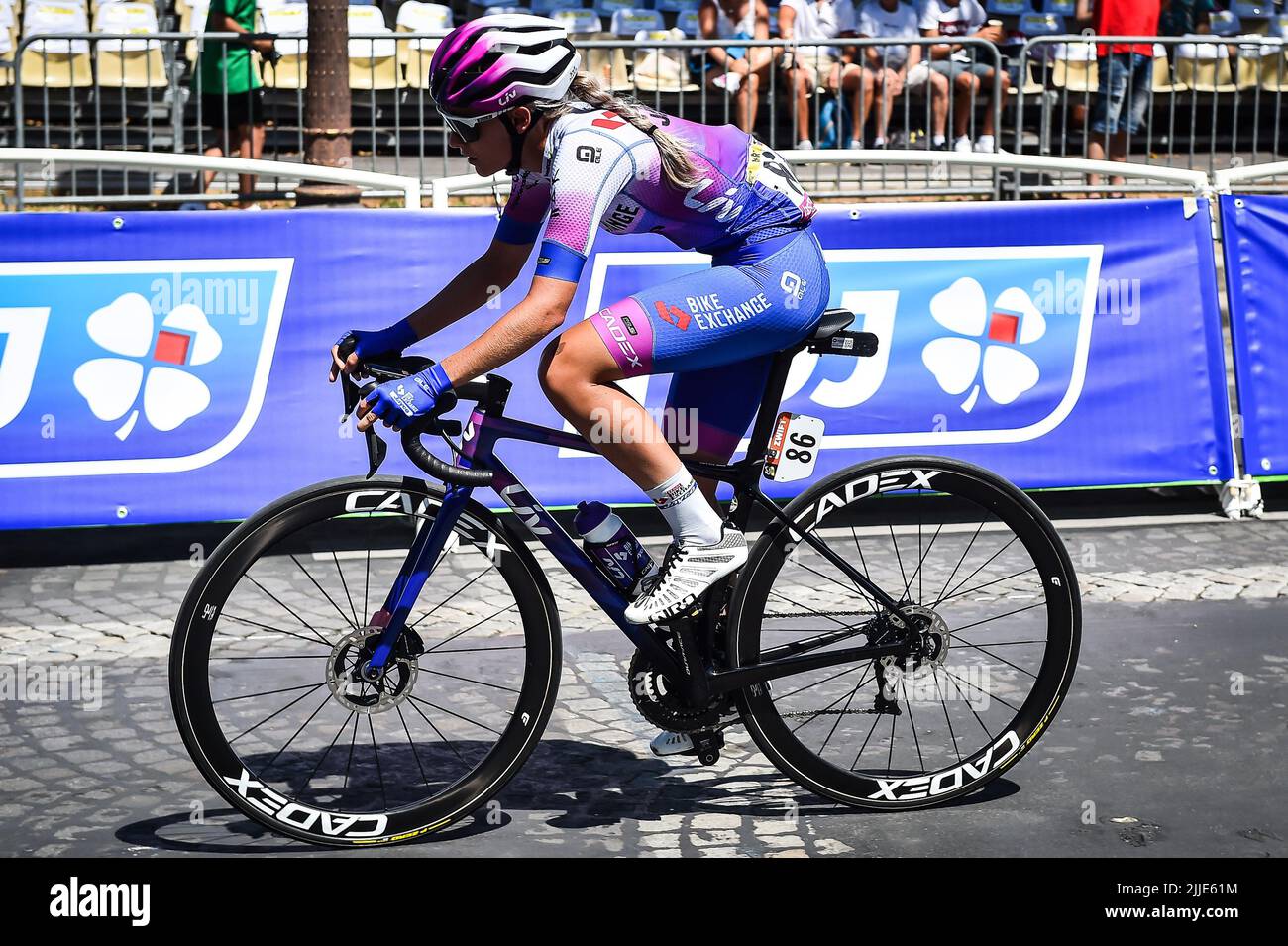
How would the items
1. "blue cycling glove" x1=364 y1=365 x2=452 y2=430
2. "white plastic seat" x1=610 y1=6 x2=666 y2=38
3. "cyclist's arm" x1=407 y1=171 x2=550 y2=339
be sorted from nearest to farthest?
"blue cycling glove" x1=364 y1=365 x2=452 y2=430
"cyclist's arm" x1=407 y1=171 x2=550 y2=339
"white plastic seat" x1=610 y1=6 x2=666 y2=38

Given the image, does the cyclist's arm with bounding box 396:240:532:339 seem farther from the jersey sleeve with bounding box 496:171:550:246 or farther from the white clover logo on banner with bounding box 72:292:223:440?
the white clover logo on banner with bounding box 72:292:223:440

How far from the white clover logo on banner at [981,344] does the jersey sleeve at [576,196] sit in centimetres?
388

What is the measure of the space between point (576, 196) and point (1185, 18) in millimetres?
11745

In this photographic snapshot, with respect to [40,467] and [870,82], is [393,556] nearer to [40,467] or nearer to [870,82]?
[40,467]

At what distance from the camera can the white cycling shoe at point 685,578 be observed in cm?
429

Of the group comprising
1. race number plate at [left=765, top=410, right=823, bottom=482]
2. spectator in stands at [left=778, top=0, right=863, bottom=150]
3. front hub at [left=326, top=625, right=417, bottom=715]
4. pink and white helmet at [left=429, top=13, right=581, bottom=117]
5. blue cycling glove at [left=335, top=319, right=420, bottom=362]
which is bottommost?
front hub at [left=326, top=625, right=417, bottom=715]

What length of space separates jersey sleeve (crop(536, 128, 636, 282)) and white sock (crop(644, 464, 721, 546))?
0.59 meters

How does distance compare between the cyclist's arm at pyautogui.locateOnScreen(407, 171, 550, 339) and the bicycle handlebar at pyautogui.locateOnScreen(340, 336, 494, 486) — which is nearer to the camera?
the bicycle handlebar at pyautogui.locateOnScreen(340, 336, 494, 486)

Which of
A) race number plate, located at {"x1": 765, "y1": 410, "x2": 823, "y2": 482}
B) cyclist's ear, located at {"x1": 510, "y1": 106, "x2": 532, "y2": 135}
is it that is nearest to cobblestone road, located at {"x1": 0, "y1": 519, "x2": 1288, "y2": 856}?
race number plate, located at {"x1": 765, "y1": 410, "x2": 823, "y2": 482}

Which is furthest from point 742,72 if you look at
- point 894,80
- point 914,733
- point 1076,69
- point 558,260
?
point 558,260

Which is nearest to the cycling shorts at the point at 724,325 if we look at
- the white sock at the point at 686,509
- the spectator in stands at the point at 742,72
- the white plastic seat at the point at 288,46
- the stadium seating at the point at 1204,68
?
the white sock at the point at 686,509

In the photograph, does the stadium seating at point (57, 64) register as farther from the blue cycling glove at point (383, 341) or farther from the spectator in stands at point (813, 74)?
the blue cycling glove at point (383, 341)

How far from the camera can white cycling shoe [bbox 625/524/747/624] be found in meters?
4.29
